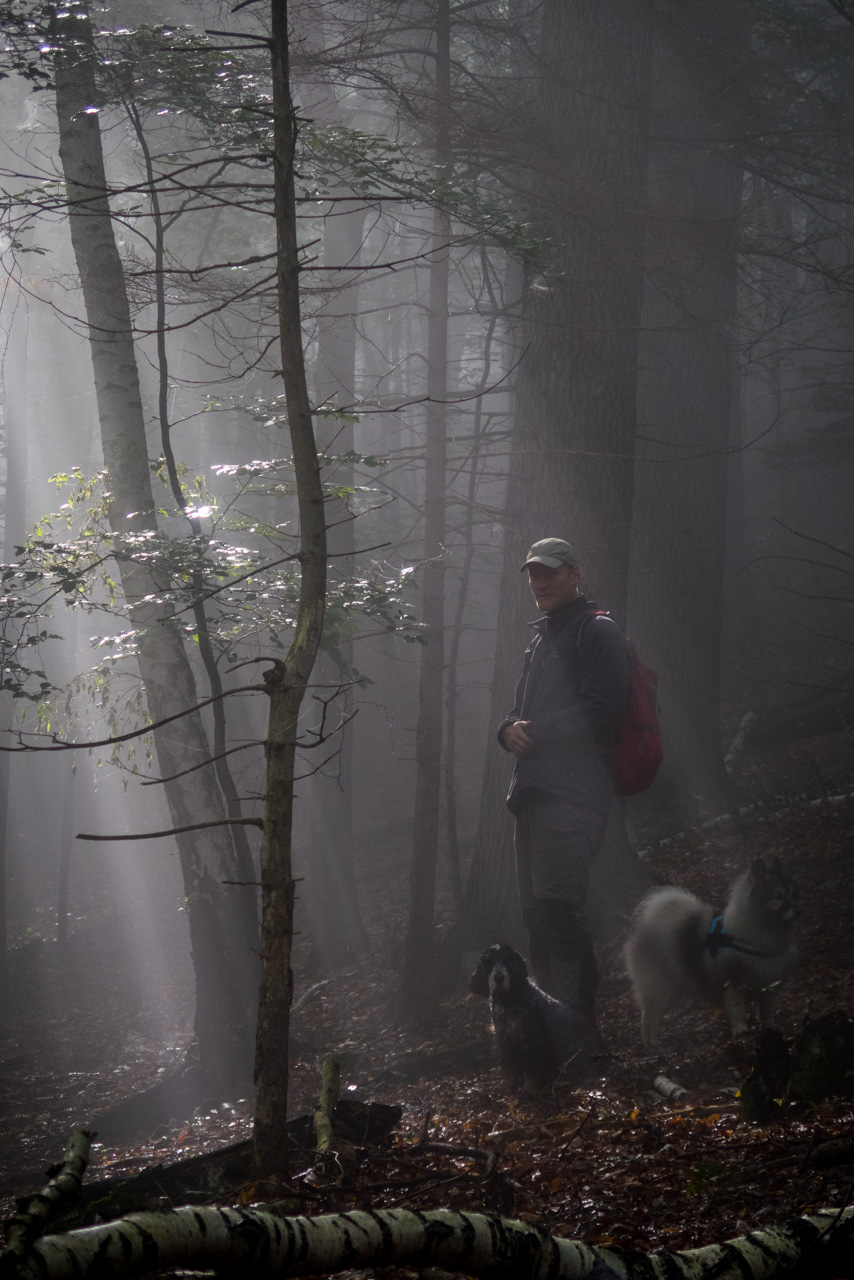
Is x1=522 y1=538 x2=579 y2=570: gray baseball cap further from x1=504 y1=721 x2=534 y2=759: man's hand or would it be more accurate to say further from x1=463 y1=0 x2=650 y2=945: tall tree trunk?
x1=463 y1=0 x2=650 y2=945: tall tree trunk

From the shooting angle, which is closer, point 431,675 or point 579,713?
point 579,713

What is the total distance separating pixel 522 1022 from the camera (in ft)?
13.7

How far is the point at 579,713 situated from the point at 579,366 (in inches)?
150

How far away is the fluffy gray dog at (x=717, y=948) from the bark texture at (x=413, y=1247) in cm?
A: 285

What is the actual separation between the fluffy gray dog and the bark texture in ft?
9.36

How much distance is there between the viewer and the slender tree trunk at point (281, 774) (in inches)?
106

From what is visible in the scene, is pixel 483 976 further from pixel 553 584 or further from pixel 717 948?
pixel 553 584

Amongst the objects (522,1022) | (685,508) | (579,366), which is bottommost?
(522,1022)

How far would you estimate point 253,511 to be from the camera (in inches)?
718

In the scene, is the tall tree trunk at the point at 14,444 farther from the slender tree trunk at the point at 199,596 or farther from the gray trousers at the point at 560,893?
the gray trousers at the point at 560,893

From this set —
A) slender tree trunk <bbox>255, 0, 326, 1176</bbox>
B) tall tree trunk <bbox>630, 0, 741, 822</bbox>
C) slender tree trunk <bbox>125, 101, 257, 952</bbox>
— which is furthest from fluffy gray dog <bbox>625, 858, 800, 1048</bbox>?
tall tree trunk <bbox>630, 0, 741, 822</bbox>

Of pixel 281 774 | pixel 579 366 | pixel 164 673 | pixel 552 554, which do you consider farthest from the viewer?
pixel 579 366

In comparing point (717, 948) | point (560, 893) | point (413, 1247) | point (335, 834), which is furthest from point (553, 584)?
point (335, 834)

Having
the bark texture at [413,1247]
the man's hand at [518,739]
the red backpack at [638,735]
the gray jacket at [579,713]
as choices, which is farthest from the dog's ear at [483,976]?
the bark texture at [413,1247]
